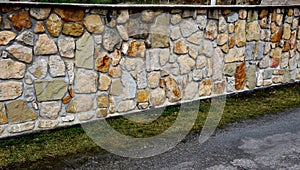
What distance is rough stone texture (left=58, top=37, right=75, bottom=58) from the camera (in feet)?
11.2

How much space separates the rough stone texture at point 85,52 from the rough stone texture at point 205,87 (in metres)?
1.63

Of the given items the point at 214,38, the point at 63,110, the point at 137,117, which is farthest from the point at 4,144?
the point at 214,38

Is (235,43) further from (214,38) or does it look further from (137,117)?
(137,117)

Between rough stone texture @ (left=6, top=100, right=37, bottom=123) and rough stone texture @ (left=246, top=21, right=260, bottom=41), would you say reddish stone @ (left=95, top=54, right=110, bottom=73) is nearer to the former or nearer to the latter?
rough stone texture @ (left=6, top=100, right=37, bottom=123)

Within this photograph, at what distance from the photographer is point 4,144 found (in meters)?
3.25

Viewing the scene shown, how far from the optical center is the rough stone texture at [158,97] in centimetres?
421

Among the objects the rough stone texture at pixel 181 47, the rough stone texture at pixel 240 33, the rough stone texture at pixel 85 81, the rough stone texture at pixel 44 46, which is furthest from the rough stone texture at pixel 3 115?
the rough stone texture at pixel 240 33

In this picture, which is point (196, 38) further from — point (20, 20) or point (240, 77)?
point (20, 20)

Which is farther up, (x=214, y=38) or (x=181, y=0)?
(x=181, y=0)

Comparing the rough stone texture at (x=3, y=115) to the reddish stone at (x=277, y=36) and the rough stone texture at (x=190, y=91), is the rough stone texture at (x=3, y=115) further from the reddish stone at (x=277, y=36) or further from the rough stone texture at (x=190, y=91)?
the reddish stone at (x=277, y=36)

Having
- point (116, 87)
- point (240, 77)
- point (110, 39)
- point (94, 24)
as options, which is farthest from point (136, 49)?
point (240, 77)

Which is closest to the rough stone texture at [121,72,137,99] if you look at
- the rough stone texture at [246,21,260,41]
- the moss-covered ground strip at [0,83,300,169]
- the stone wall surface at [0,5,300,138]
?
the stone wall surface at [0,5,300,138]

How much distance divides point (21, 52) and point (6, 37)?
0.63 feet

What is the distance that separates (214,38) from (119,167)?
7.73ft
